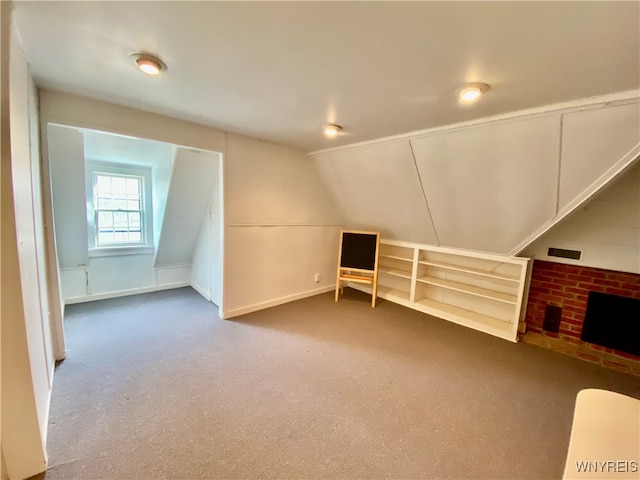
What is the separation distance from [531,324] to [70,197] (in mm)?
5383

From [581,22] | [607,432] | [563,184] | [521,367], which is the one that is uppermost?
[581,22]

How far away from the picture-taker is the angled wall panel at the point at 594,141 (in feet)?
5.48

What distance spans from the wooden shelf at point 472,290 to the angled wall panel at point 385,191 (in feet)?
1.77

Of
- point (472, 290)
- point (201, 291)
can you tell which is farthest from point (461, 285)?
point (201, 291)

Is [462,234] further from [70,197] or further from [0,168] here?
[70,197]

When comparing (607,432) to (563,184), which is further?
(563,184)

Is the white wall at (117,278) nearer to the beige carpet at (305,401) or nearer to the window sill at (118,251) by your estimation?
the window sill at (118,251)

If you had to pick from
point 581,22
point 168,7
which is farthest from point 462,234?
point 168,7

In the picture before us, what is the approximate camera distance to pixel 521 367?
2402 mm

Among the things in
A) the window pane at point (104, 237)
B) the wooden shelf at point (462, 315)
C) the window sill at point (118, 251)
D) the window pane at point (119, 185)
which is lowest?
the wooden shelf at point (462, 315)

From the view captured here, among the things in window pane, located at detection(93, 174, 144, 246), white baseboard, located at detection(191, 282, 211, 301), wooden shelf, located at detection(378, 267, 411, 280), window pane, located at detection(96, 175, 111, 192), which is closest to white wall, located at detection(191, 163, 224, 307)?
white baseboard, located at detection(191, 282, 211, 301)

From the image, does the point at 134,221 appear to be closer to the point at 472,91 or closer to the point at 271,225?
the point at 271,225

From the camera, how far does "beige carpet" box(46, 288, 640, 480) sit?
4.78ft

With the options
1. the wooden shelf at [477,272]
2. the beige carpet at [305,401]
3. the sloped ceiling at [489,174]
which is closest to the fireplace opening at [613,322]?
the beige carpet at [305,401]
